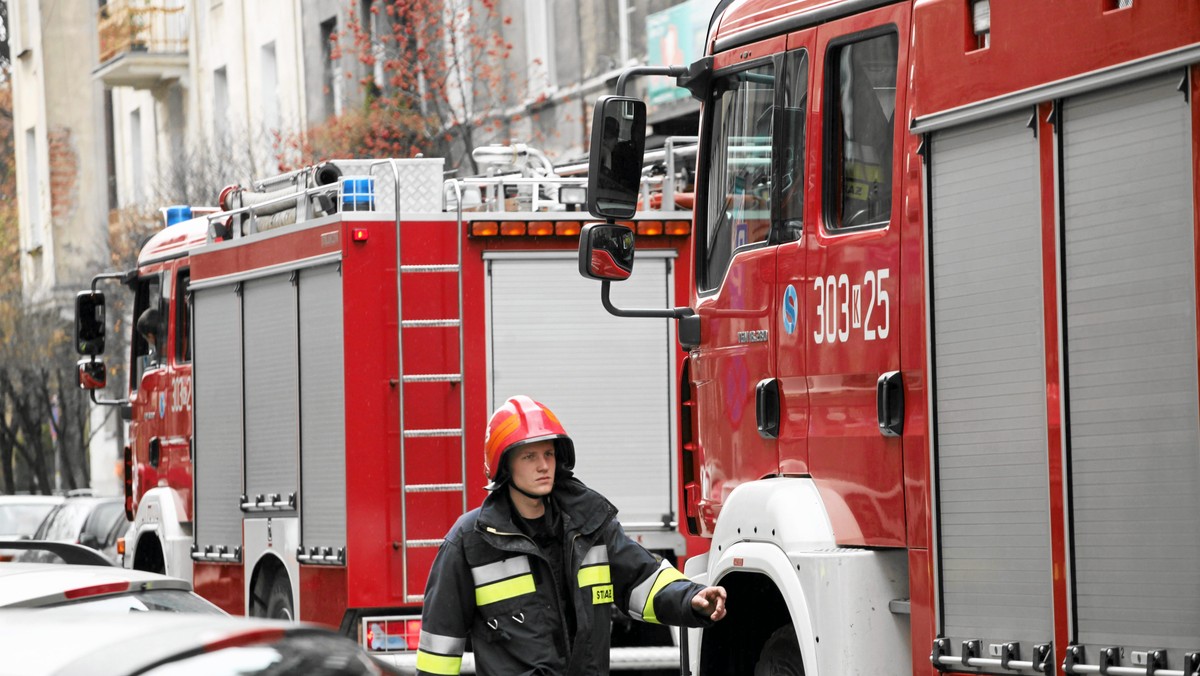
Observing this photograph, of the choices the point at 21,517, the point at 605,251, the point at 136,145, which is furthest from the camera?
the point at 136,145

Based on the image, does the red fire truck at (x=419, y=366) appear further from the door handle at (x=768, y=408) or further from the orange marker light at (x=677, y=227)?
the door handle at (x=768, y=408)

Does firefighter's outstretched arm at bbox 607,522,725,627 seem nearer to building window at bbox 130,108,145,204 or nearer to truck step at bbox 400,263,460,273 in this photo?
truck step at bbox 400,263,460,273

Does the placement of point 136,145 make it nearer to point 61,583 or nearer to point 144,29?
point 144,29

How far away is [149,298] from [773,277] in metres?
8.50

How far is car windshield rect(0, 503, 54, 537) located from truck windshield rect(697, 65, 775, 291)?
1662cm

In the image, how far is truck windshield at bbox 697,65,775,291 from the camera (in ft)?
24.2

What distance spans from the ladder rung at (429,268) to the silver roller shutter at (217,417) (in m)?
2.04

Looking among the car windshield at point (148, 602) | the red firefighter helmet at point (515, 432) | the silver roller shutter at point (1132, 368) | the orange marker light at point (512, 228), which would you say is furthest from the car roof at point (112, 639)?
the orange marker light at point (512, 228)

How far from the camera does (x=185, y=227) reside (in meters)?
14.3

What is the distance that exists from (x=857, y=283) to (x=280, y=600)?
19.8ft

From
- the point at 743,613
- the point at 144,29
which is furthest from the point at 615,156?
the point at 144,29

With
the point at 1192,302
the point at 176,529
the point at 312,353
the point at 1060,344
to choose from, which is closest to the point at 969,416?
the point at 1060,344

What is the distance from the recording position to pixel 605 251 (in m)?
7.58

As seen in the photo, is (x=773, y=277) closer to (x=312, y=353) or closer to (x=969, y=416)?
(x=969, y=416)
